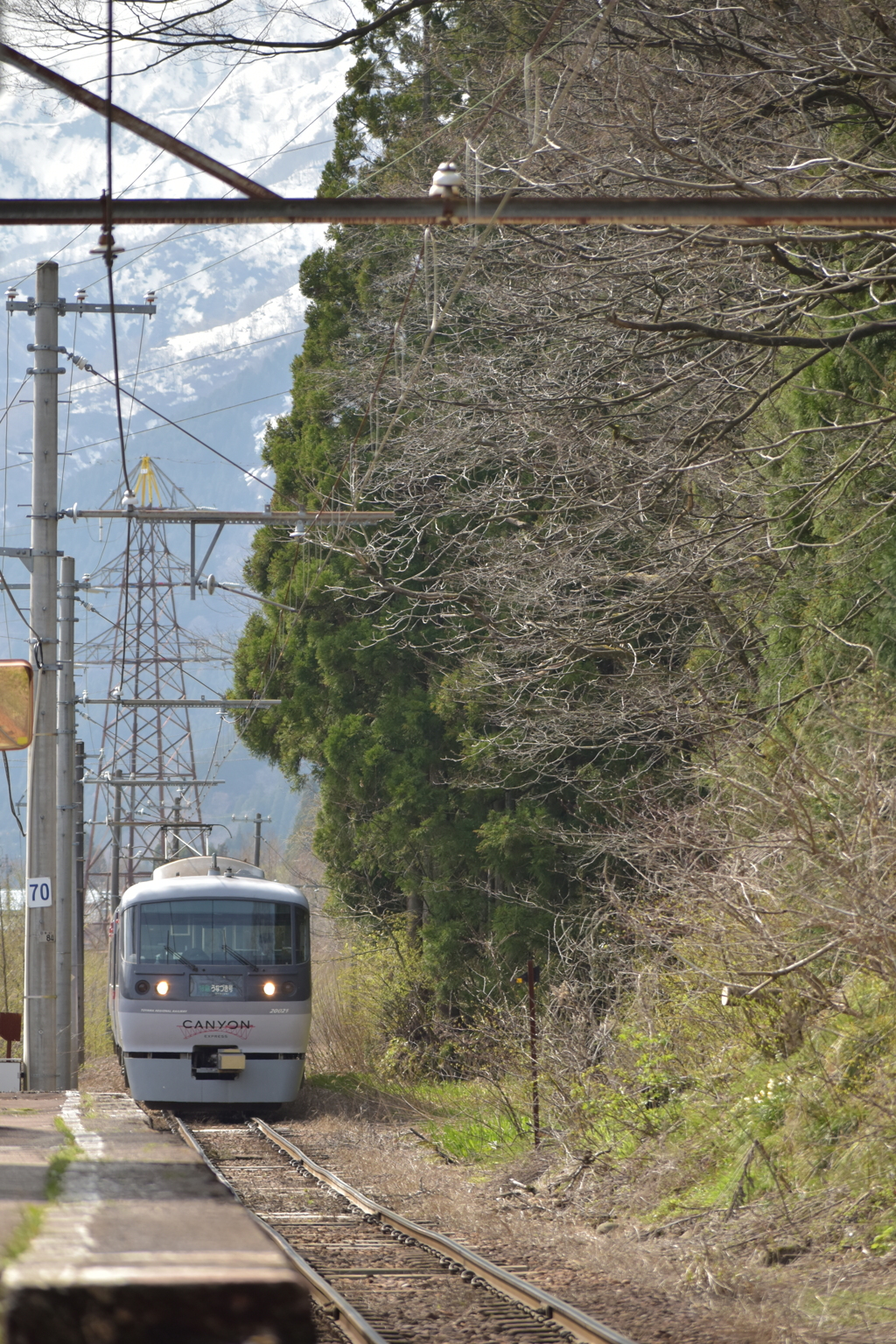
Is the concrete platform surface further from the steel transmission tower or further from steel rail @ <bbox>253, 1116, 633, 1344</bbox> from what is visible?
the steel transmission tower

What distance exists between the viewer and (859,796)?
8.72 m

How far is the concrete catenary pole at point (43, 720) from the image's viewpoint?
16.1 m

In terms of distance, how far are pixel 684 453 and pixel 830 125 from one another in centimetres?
314

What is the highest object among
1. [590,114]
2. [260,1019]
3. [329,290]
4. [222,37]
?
[329,290]

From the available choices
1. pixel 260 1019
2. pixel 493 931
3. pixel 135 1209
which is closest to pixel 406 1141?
pixel 260 1019

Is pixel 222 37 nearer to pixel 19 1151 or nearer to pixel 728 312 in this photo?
pixel 728 312

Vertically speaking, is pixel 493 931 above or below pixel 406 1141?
above

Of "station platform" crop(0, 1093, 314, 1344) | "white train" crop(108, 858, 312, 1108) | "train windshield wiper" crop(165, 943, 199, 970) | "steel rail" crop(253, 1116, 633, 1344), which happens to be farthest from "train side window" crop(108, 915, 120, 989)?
"station platform" crop(0, 1093, 314, 1344)

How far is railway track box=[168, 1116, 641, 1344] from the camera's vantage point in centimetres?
718

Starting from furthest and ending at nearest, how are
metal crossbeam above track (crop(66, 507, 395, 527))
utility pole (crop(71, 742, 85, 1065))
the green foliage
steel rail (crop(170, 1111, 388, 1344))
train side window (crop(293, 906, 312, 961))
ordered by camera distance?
utility pole (crop(71, 742, 85, 1065)) < train side window (crop(293, 906, 312, 961)) < metal crossbeam above track (crop(66, 507, 395, 527)) < steel rail (crop(170, 1111, 388, 1344)) < the green foliage

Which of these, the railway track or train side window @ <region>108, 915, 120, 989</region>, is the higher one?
train side window @ <region>108, 915, 120, 989</region>

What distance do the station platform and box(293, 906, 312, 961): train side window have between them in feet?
49.6

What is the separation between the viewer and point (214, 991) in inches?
696

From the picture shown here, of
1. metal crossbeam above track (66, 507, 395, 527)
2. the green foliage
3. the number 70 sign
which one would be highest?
metal crossbeam above track (66, 507, 395, 527)
